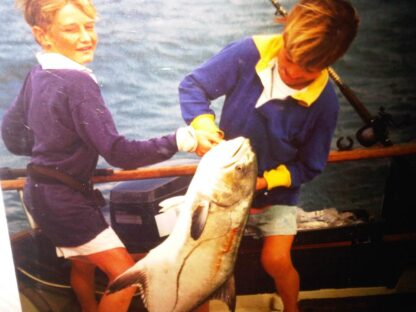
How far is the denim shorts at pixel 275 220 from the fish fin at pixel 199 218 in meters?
0.21

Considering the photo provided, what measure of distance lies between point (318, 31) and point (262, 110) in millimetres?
379

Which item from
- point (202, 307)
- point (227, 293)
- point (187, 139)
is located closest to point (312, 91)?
point (187, 139)

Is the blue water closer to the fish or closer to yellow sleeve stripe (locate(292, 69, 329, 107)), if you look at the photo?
yellow sleeve stripe (locate(292, 69, 329, 107))

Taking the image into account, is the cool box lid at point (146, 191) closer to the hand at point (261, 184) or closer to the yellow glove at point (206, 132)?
the yellow glove at point (206, 132)

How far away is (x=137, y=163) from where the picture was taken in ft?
6.54

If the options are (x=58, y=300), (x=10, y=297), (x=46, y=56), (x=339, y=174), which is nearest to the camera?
(x=46, y=56)

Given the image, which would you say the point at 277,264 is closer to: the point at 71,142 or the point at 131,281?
the point at 131,281

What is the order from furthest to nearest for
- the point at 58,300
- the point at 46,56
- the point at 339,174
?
the point at 58,300 < the point at 339,174 < the point at 46,56

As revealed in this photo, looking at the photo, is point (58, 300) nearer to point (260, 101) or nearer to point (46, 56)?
point (46, 56)

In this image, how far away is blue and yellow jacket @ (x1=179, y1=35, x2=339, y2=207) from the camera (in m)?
1.89

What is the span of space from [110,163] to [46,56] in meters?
0.51

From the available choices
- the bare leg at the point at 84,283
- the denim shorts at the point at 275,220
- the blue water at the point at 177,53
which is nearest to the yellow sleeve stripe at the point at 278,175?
the denim shorts at the point at 275,220

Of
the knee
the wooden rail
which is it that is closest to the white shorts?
the wooden rail

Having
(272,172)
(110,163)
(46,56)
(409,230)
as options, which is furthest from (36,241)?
(409,230)
